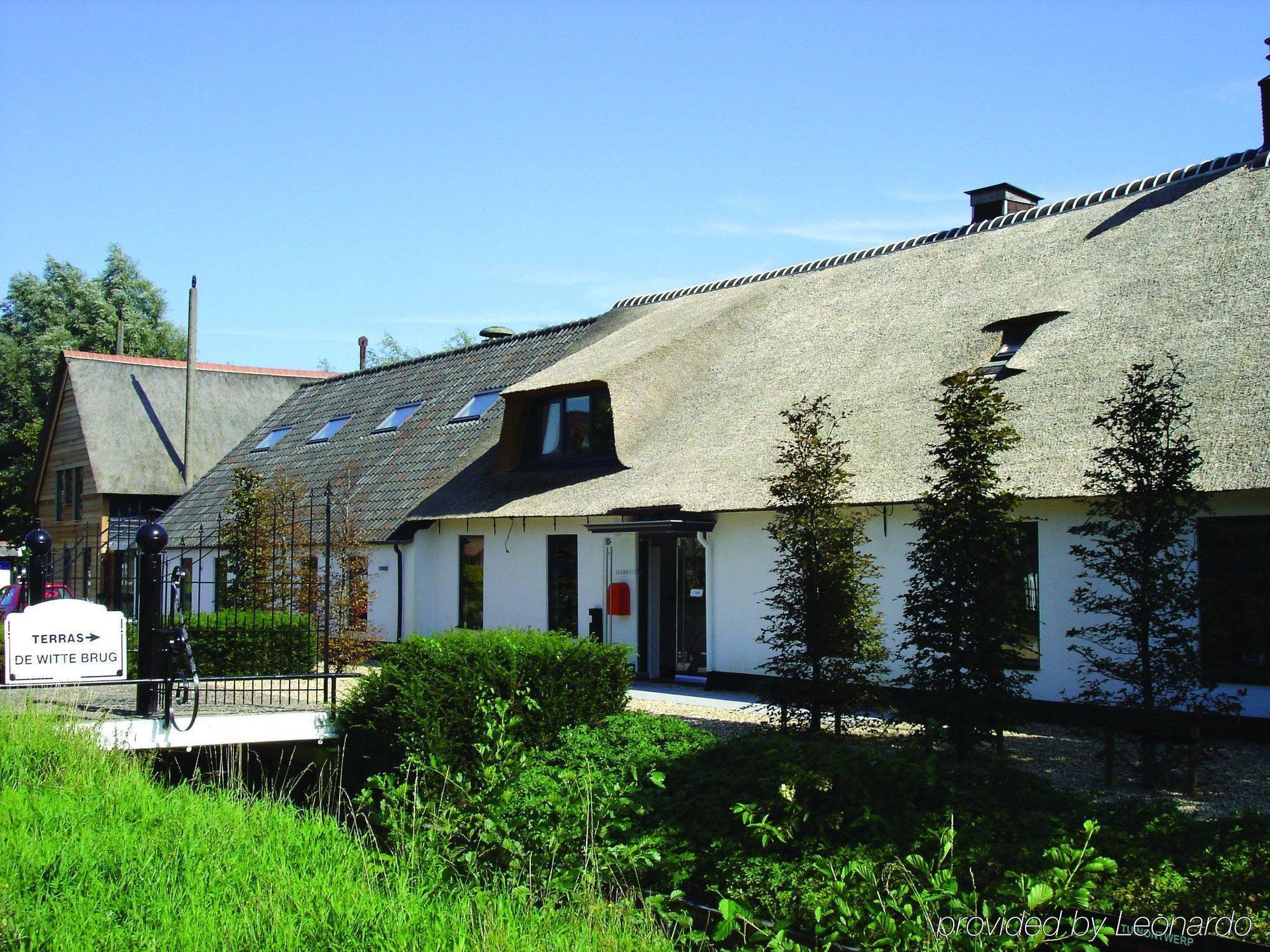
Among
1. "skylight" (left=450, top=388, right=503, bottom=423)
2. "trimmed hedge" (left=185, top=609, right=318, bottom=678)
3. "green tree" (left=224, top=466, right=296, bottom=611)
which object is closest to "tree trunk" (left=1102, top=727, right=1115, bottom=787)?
"trimmed hedge" (left=185, top=609, right=318, bottom=678)

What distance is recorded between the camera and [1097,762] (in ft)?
33.7

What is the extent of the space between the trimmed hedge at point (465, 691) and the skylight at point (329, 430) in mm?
17942

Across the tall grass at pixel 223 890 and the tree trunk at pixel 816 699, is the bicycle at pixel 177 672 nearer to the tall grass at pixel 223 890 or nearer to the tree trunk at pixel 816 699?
the tall grass at pixel 223 890

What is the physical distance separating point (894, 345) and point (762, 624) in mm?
4802

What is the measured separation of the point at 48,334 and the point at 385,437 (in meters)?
35.2

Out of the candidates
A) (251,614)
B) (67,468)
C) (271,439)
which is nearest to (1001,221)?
(251,614)

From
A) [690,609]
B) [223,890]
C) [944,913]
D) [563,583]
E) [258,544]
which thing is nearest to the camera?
[223,890]

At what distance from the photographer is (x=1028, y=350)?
1471 cm

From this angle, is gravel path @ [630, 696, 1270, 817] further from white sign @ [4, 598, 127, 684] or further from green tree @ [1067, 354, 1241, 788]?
white sign @ [4, 598, 127, 684]

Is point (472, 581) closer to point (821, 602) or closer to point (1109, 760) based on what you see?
point (821, 602)

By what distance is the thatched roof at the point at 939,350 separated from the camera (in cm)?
1278

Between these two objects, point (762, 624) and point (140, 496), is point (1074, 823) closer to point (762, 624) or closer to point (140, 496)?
point (762, 624)

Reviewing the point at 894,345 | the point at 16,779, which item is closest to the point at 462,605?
the point at 894,345

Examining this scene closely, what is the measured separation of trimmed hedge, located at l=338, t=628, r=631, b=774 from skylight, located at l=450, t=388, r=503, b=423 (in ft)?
42.4
